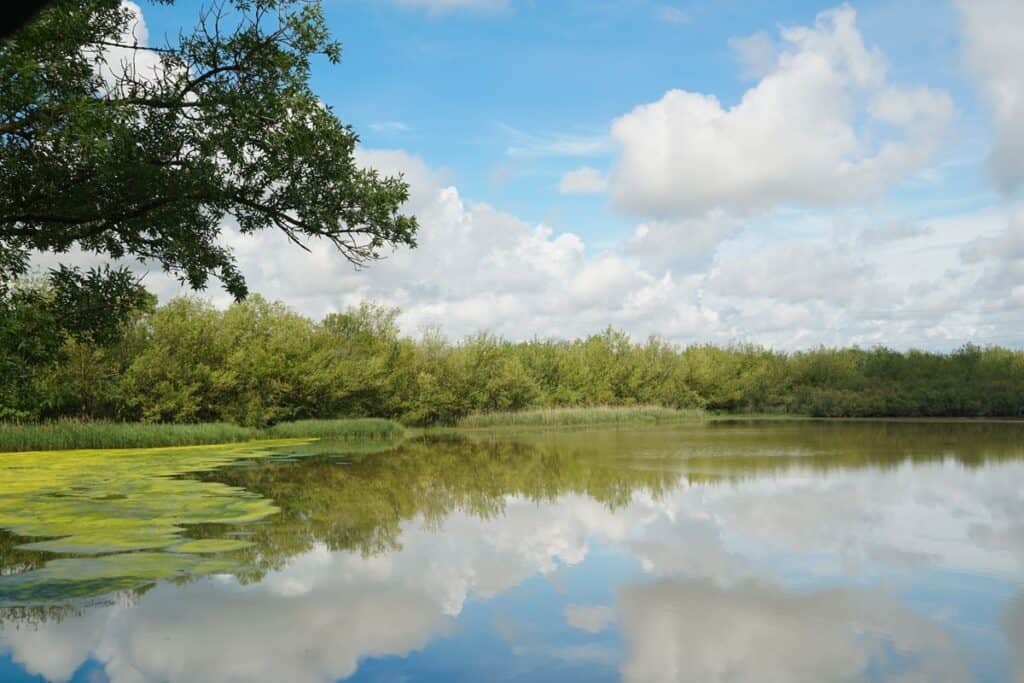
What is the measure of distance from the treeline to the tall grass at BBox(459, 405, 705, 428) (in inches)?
59.8

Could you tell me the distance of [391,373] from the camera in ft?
136

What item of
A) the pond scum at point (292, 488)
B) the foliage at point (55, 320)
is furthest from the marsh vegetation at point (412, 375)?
the pond scum at point (292, 488)

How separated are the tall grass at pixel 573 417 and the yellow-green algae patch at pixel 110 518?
23.5 meters

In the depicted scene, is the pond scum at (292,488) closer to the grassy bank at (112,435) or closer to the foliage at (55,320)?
the grassy bank at (112,435)

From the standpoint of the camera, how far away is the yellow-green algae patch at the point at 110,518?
7.99m

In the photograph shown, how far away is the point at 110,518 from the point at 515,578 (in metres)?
6.60

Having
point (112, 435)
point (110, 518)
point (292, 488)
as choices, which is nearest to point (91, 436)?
point (112, 435)

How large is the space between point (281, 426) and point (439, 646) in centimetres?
2977

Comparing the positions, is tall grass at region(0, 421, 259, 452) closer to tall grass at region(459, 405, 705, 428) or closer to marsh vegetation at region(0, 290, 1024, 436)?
marsh vegetation at region(0, 290, 1024, 436)

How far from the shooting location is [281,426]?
Answer: 34.2 meters

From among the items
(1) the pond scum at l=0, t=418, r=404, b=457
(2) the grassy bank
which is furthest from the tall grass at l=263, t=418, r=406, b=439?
(2) the grassy bank

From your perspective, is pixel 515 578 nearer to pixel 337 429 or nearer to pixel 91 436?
pixel 91 436

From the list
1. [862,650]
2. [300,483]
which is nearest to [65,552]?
[300,483]

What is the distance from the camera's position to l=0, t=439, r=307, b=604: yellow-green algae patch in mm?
7992
